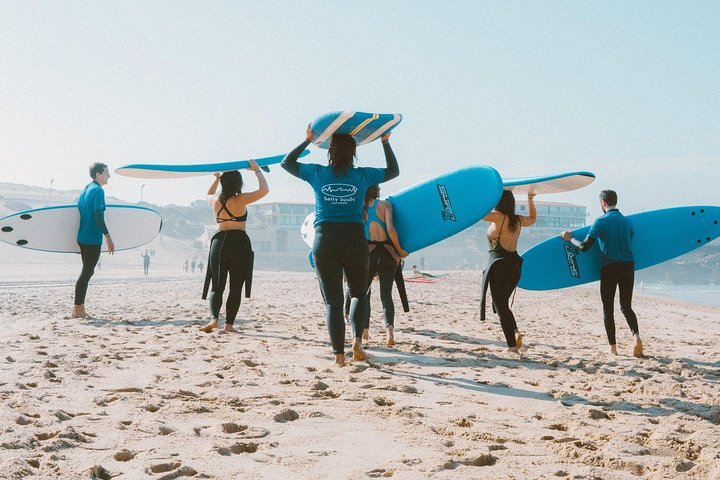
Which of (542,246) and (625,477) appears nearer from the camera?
(625,477)

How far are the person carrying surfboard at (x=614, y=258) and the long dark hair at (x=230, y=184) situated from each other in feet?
10.5

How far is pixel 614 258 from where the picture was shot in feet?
16.2

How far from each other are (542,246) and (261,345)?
133 inches

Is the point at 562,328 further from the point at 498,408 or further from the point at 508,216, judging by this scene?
the point at 498,408

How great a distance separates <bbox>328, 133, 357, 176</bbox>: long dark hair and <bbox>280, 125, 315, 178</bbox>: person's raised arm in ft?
0.76

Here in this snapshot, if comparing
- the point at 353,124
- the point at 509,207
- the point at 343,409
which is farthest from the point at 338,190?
the point at 509,207

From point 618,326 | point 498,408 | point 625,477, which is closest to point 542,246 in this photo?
point 618,326

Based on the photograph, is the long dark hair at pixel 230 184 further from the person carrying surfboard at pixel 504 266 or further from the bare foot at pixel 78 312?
the bare foot at pixel 78 312

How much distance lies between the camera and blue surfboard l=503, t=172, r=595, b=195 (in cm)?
575

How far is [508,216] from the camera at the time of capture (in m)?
5.08

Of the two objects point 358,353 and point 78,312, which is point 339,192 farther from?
point 78,312

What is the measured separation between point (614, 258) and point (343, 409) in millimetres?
3059

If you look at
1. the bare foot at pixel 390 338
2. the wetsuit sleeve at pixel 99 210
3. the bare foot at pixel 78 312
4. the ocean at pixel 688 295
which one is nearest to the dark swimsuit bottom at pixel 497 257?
the bare foot at pixel 390 338

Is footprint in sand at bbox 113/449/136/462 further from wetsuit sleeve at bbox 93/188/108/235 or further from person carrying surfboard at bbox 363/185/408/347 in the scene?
wetsuit sleeve at bbox 93/188/108/235
